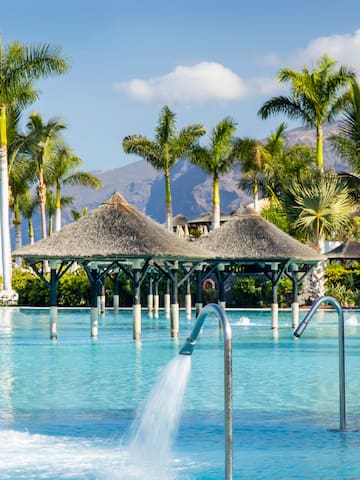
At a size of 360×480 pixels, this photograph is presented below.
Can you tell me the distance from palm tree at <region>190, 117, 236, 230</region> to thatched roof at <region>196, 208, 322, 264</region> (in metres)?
16.9

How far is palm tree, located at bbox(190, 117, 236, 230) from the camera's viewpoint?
46688 millimetres

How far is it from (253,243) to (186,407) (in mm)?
15312

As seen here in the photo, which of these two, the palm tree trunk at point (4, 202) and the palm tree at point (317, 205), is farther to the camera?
the palm tree trunk at point (4, 202)

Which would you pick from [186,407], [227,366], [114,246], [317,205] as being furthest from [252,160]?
[227,366]

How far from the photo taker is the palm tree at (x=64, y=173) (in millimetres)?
56031

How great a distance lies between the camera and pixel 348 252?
47.1 m

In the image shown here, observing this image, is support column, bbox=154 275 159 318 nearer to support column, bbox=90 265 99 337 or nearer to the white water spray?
support column, bbox=90 265 99 337

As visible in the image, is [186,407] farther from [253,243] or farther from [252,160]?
[252,160]

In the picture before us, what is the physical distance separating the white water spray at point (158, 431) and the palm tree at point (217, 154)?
34.8 metres

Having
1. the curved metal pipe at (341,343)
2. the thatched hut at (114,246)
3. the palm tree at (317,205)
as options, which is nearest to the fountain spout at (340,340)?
the curved metal pipe at (341,343)

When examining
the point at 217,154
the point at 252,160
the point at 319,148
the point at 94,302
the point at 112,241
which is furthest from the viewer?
the point at 252,160

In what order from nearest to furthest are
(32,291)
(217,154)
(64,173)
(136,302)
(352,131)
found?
(136,302) < (352,131) < (32,291) < (217,154) < (64,173)

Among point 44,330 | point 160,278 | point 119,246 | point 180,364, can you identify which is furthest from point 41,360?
point 160,278

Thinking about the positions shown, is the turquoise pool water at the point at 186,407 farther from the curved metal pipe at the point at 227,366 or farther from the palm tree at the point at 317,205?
the palm tree at the point at 317,205
